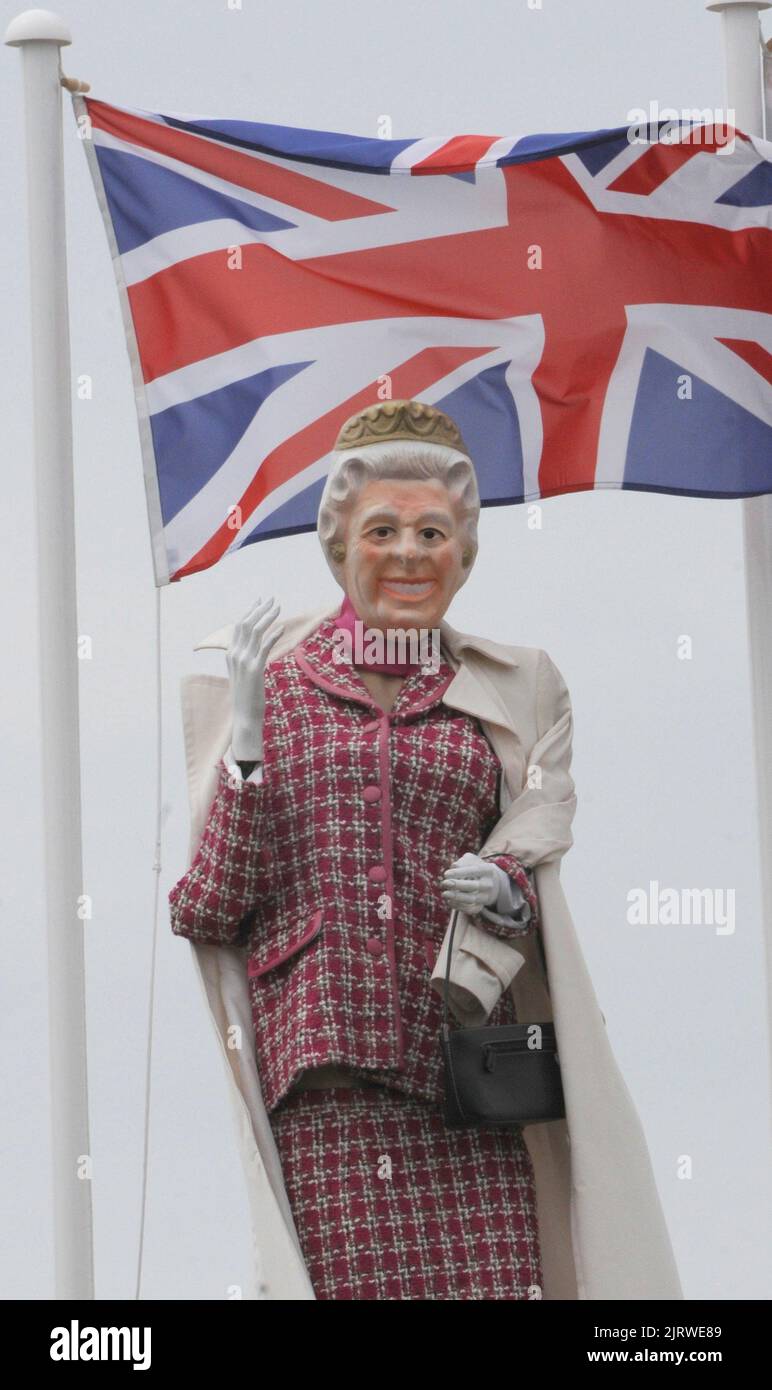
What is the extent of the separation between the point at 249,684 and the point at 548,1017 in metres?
1.28

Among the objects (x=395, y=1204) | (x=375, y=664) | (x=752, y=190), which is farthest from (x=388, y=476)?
(x=395, y=1204)

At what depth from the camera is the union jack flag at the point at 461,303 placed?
30.1ft

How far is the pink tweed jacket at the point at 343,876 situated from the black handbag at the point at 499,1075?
121 millimetres

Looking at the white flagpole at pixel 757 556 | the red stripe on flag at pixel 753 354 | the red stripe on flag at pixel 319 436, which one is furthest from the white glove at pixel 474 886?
the red stripe on flag at pixel 753 354

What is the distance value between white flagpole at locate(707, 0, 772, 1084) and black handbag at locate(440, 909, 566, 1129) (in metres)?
1.25

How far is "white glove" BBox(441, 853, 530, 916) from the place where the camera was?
26.9 feet

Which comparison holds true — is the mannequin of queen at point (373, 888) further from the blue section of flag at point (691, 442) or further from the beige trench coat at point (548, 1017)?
the blue section of flag at point (691, 442)

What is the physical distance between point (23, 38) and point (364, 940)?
8.60ft

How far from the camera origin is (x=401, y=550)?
8.44 metres

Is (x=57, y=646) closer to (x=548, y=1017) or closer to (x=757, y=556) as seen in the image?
(x=548, y=1017)

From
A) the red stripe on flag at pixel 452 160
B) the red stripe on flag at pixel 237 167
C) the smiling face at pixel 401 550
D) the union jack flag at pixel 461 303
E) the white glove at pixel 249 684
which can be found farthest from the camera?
the red stripe on flag at pixel 452 160

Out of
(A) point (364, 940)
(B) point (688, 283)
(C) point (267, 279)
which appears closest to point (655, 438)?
(B) point (688, 283)

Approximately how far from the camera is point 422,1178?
823 centimetres

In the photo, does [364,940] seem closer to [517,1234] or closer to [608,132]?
[517,1234]
